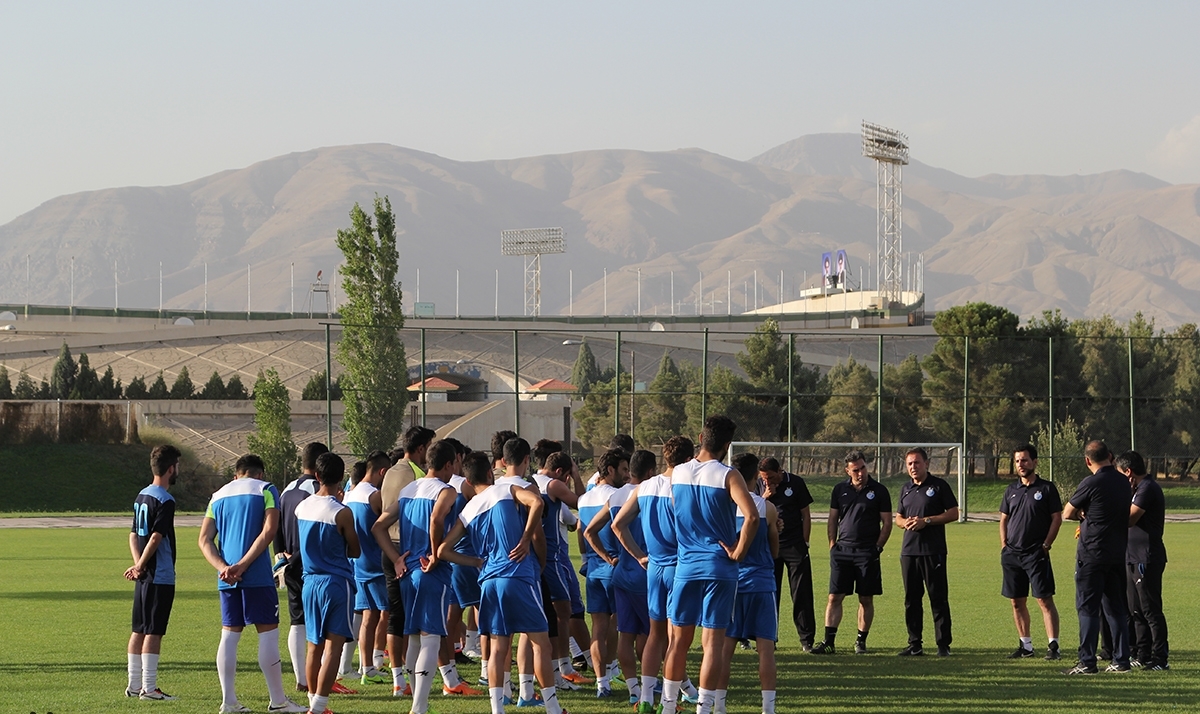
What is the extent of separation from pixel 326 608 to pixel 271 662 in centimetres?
58

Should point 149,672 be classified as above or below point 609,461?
below

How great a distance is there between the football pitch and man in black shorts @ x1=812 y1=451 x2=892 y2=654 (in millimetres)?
393

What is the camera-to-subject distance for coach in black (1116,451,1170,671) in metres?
11.0

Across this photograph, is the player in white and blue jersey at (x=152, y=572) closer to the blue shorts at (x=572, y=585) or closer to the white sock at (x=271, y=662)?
the white sock at (x=271, y=662)

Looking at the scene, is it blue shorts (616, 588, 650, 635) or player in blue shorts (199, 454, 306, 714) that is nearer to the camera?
player in blue shorts (199, 454, 306, 714)

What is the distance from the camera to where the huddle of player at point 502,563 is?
8.36 m

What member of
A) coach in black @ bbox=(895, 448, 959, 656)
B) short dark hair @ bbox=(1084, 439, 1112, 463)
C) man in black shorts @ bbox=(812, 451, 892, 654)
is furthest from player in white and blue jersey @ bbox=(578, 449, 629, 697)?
short dark hair @ bbox=(1084, 439, 1112, 463)

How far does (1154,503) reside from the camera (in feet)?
36.2

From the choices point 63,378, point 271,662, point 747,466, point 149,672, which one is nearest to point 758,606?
point 747,466

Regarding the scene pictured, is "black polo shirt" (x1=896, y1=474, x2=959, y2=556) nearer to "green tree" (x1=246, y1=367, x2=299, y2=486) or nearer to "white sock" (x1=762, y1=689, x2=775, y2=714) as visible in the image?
"white sock" (x1=762, y1=689, x2=775, y2=714)

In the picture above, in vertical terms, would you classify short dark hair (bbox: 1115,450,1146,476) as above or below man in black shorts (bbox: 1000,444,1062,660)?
above

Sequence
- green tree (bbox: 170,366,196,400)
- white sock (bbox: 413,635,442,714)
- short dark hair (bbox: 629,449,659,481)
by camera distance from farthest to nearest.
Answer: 1. green tree (bbox: 170,366,196,400)
2. short dark hair (bbox: 629,449,659,481)
3. white sock (bbox: 413,635,442,714)

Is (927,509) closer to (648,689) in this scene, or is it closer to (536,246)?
(648,689)

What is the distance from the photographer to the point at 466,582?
925cm
